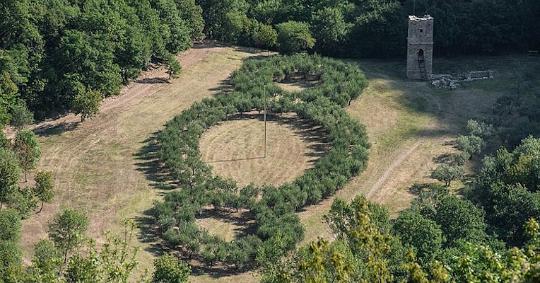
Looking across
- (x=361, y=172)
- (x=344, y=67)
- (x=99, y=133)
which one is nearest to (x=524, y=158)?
(x=361, y=172)

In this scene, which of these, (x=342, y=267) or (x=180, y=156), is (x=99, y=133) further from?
(x=342, y=267)

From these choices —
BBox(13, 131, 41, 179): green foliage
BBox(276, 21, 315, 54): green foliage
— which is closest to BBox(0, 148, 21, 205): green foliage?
BBox(13, 131, 41, 179): green foliage

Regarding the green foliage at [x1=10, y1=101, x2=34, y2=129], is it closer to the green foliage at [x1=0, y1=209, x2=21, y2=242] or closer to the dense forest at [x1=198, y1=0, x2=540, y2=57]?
the green foliage at [x1=0, y1=209, x2=21, y2=242]

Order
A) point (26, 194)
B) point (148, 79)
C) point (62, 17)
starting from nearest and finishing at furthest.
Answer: point (26, 194) → point (62, 17) → point (148, 79)

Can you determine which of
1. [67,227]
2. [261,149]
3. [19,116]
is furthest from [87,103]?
[67,227]

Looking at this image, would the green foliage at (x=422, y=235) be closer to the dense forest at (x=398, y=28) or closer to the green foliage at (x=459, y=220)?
the green foliage at (x=459, y=220)

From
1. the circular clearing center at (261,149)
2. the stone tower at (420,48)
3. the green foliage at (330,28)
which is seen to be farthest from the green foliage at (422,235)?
the green foliage at (330,28)
